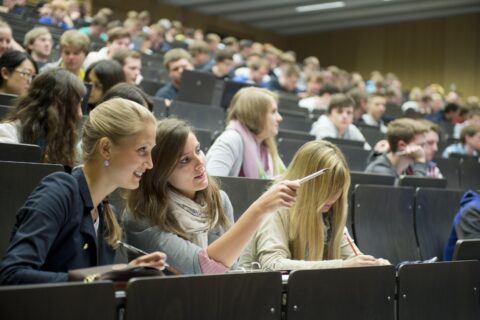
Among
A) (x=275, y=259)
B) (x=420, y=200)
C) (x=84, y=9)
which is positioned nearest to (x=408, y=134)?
(x=420, y=200)

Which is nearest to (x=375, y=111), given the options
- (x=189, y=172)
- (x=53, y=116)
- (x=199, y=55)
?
(x=199, y=55)

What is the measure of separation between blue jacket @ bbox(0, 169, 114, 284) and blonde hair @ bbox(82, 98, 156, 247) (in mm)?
83

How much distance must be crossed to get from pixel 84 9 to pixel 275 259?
9910 mm

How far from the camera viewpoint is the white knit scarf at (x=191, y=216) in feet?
7.02

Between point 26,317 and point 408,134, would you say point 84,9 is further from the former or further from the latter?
point 26,317

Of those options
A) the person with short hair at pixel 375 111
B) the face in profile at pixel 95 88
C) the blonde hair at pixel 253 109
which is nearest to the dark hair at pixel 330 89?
the person with short hair at pixel 375 111

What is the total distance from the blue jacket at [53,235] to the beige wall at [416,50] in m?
14.9

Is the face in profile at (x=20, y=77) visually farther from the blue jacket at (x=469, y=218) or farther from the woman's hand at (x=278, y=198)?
the blue jacket at (x=469, y=218)

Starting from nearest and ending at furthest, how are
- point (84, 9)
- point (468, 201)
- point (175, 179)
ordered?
point (175, 179) → point (468, 201) → point (84, 9)

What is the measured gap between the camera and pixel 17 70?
3430mm

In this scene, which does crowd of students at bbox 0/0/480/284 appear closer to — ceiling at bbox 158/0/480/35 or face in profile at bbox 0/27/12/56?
face in profile at bbox 0/27/12/56

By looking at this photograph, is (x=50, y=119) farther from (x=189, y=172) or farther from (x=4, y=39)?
(x=4, y=39)

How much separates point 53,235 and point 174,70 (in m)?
4.39

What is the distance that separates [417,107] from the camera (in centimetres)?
973
